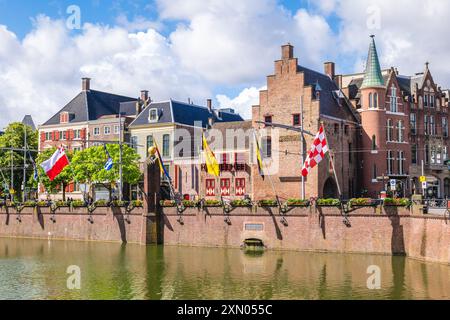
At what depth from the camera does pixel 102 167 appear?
69562 mm

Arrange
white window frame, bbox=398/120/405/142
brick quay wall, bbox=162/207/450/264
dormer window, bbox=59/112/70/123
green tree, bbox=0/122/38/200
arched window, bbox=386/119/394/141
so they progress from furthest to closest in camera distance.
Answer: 1. dormer window, bbox=59/112/70/123
2. green tree, bbox=0/122/38/200
3. white window frame, bbox=398/120/405/142
4. arched window, bbox=386/119/394/141
5. brick quay wall, bbox=162/207/450/264

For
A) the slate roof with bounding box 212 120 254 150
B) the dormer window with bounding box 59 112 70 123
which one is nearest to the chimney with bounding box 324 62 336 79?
the slate roof with bounding box 212 120 254 150

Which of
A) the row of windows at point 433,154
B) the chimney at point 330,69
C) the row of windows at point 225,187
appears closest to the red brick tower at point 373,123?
the chimney at point 330,69

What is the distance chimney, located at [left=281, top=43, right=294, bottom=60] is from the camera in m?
60.8

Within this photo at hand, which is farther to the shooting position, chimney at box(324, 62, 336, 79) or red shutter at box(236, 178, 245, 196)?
chimney at box(324, 62, 336, 79)

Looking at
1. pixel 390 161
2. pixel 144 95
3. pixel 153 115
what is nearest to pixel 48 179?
pixel 153 115

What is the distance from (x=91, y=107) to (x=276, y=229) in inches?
1821

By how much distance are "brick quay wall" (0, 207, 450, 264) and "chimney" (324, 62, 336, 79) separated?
81.2 feet

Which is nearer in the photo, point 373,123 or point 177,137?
point 373,123

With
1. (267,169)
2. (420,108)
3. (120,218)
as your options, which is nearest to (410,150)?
(420,108)

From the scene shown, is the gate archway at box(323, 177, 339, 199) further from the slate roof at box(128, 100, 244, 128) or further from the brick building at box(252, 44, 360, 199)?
the slate roof at box(128, 100, 244, 128)

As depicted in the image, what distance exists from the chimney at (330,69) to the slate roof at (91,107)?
29.9 m

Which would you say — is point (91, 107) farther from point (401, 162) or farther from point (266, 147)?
point (401, 162)
